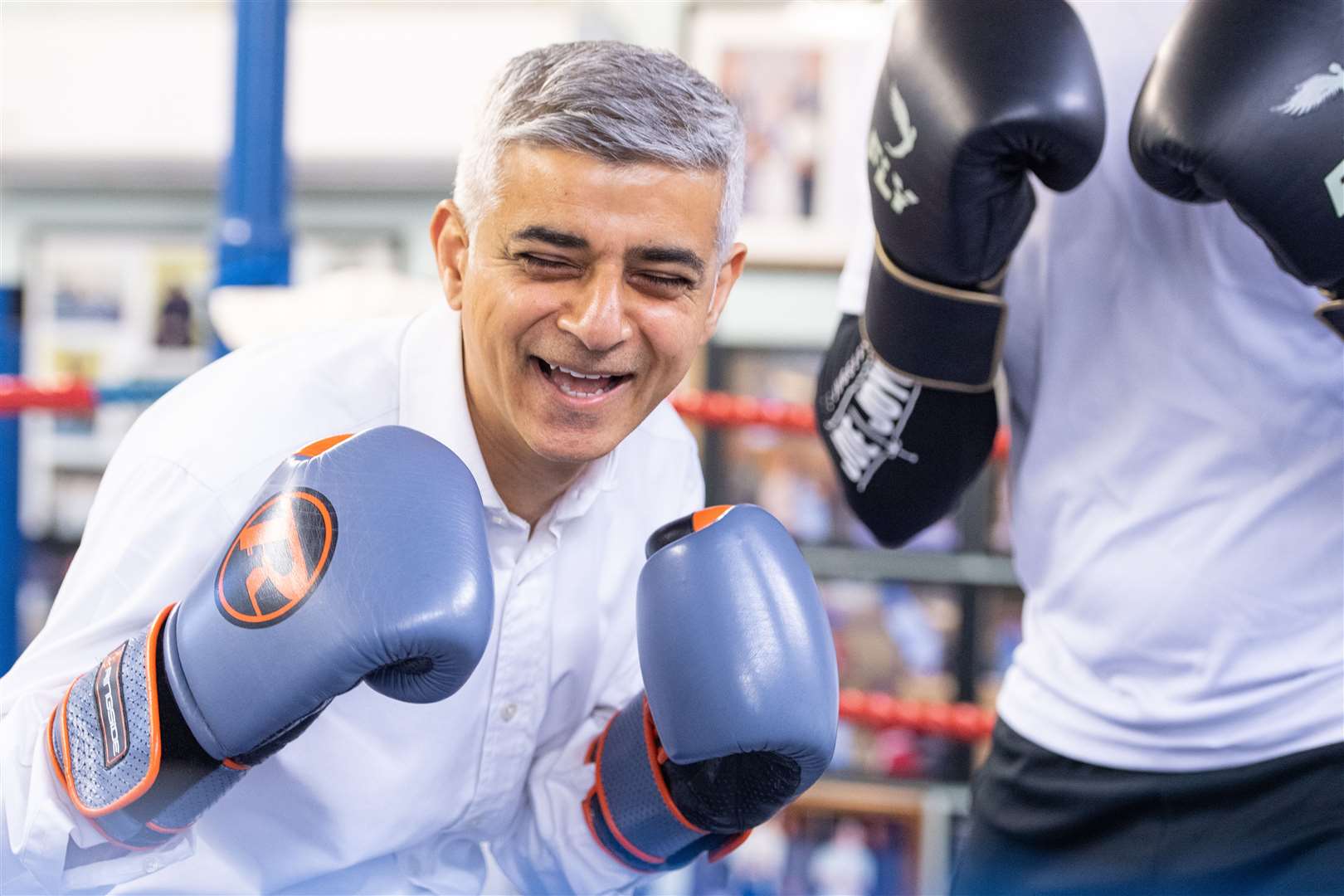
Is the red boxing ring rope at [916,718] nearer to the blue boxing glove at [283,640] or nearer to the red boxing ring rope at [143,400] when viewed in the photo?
the red boxing ring rope at [143,400]

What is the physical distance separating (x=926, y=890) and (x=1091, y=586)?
1.92 m

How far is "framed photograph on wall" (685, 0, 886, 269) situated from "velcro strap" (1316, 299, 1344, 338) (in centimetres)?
184

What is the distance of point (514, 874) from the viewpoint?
108cm

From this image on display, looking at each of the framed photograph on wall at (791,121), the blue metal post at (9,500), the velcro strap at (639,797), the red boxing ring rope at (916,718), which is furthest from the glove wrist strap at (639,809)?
the framed photograph on wall at (791,121)

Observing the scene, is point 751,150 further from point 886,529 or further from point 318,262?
point 886,529

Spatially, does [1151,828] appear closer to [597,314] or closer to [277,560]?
[597,314]

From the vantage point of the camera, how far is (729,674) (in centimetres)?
82

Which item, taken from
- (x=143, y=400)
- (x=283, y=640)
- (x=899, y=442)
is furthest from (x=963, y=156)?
(x=143, y=400)

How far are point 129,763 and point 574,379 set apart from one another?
37cm

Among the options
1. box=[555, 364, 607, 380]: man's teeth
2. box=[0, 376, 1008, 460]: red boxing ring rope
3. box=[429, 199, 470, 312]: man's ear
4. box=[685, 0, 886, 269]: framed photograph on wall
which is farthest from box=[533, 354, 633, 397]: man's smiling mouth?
box=[685, 0, 886, 269]: framed photograph on wall

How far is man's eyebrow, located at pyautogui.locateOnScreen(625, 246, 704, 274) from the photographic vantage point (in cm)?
84

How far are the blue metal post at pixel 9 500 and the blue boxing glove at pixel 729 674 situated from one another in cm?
130

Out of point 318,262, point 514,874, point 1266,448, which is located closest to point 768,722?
point 514,874

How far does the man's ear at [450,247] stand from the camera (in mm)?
945
